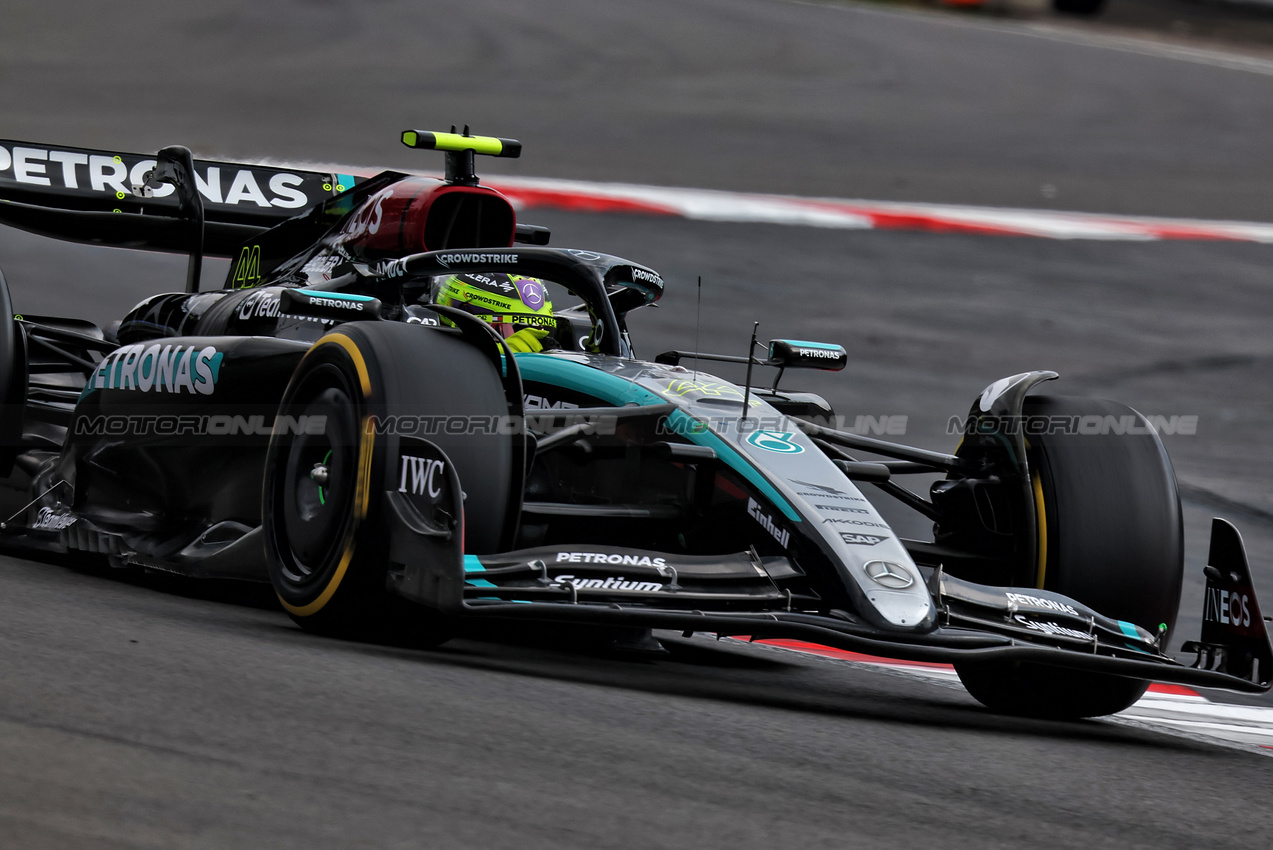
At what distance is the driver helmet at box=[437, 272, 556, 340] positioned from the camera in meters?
5.41

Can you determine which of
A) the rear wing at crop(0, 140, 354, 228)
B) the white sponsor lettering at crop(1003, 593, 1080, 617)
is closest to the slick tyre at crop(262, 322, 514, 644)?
the white sponsor lettering at crop(1003, 593, 1080, 617)

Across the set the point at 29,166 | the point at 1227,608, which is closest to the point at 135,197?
the point at 29,166

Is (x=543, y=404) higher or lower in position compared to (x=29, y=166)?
lower

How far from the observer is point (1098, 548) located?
477cm

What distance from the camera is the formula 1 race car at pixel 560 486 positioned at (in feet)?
13.5

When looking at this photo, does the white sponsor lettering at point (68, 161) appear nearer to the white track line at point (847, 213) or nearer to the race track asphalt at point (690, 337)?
the race track asphalt at point (690, 337)

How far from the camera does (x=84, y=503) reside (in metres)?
5.72

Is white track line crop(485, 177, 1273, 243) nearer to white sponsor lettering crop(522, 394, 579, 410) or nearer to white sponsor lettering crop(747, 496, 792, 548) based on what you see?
white sponsor lettering crop(522, 394, 579, 410)

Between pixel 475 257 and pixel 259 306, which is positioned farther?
pixel 259 306

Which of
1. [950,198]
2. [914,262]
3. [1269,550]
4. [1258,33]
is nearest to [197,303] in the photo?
[1269,550]

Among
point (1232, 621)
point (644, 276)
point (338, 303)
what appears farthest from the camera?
point (644, 276)

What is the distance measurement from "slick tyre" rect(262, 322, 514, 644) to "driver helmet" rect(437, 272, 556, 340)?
2.99ft

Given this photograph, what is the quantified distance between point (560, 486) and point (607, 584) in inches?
37.5

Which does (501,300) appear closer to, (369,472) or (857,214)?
(369,472)
